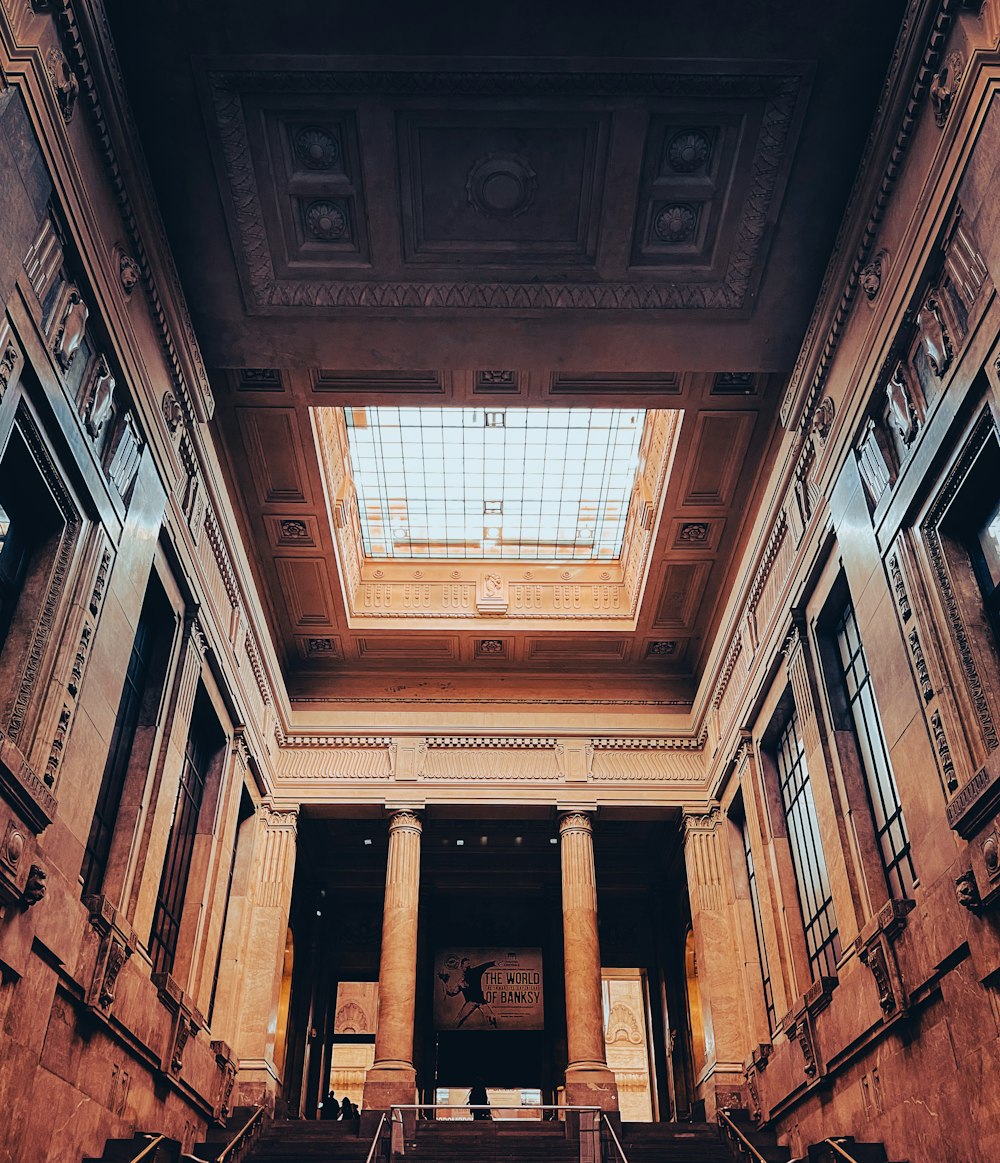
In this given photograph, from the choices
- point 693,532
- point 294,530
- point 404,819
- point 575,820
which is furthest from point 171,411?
point 575,820

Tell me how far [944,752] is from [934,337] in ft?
10.6

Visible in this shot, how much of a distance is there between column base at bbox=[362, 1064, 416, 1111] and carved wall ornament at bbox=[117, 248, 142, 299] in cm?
1081

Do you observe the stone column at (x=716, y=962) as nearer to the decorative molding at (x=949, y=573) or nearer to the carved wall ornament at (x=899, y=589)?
the carved wall ornament at (x=899, y=589)

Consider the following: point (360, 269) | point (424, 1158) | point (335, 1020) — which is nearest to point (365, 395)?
point (360, 269)

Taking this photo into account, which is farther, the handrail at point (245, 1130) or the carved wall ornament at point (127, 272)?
the handrail at point (245, 1130)

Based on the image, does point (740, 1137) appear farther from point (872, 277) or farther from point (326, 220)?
point (326, 220)

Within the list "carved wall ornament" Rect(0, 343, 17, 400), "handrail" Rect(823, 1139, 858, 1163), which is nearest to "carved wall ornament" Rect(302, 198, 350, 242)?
"carved wall ornament" Rect(0, 343, 17, 400)

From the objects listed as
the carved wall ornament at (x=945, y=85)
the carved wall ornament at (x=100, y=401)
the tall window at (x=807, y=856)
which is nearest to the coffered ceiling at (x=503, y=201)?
the carved wall ornament at (x=945, y=85)

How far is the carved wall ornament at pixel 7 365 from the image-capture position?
21.7 feet

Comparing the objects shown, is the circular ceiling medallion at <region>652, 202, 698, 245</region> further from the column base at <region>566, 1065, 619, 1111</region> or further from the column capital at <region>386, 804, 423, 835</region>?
the column base at <region>566, 1065, 619, 1111</region>

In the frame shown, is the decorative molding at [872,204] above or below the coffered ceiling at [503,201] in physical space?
below

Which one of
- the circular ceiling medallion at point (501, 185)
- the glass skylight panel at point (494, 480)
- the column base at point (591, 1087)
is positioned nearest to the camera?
the circular ceiling medallion at point (501, 185)

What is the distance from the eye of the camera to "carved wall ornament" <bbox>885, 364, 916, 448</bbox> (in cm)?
843

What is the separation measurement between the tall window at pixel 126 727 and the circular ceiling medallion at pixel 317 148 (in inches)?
182
